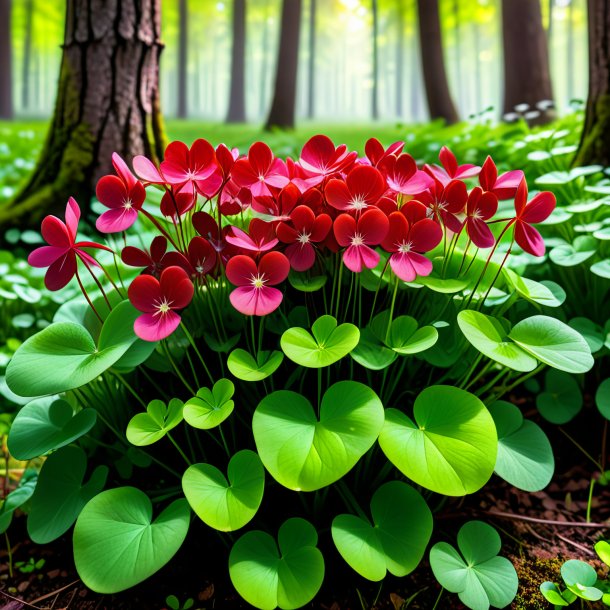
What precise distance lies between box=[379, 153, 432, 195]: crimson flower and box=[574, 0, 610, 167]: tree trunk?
1520 mm

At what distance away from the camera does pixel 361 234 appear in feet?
3.03

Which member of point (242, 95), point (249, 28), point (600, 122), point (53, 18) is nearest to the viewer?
point (600, 122)

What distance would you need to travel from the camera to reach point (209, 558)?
1.07 metres

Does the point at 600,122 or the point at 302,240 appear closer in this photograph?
the point at 302,240

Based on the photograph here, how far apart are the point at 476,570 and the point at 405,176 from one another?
→ 73 cm

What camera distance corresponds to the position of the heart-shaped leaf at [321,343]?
0.86 meters

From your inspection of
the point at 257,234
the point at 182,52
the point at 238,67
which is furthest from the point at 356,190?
the point at 182,52

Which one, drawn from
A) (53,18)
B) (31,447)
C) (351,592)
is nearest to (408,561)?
(351,592)

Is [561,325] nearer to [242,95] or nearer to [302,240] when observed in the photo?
[302,240]

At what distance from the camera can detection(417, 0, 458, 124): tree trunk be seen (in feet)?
21.4

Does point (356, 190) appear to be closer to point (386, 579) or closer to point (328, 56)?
point (386, 579)

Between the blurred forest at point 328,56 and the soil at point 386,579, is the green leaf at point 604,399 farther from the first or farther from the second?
the blurred forest at point 328,56

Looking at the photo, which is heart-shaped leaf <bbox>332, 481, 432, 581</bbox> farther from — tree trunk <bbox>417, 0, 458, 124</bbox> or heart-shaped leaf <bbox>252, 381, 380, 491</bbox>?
tree trunk <bbox>417, 0, 458, 124</bbox>

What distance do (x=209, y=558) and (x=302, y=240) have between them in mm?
662
